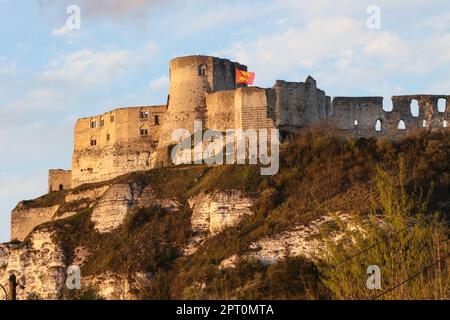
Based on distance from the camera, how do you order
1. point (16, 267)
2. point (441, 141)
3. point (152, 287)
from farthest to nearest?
point (16, 267), point (441, 141), point (152, 287)

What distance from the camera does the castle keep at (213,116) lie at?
7294 cm

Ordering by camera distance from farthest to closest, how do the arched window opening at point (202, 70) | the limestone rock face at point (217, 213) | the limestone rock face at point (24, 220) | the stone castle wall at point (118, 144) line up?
the limestone rock face at point (24, 220), the stone castle wall at point (118, 144), the arched window opening at point (202, 70), the limestone rock face at point (217, 213)

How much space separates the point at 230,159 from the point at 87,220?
31.2ft

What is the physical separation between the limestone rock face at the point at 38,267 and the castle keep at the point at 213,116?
34.4ft

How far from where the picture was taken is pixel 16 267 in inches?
2827

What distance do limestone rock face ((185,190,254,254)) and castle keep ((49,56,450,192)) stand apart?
7010mm

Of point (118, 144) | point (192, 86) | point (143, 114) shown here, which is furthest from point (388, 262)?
point (118, 144)

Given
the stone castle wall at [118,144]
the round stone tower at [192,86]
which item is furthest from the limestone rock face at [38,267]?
the stone castle wall at [118,144]

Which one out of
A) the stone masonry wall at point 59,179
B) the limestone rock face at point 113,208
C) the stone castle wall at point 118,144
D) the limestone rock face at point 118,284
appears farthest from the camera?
the stone masonry wall at point 59,179

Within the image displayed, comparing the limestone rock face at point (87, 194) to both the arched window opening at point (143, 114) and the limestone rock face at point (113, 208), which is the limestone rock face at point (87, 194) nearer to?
the limestone rock face at point (113, 208)
